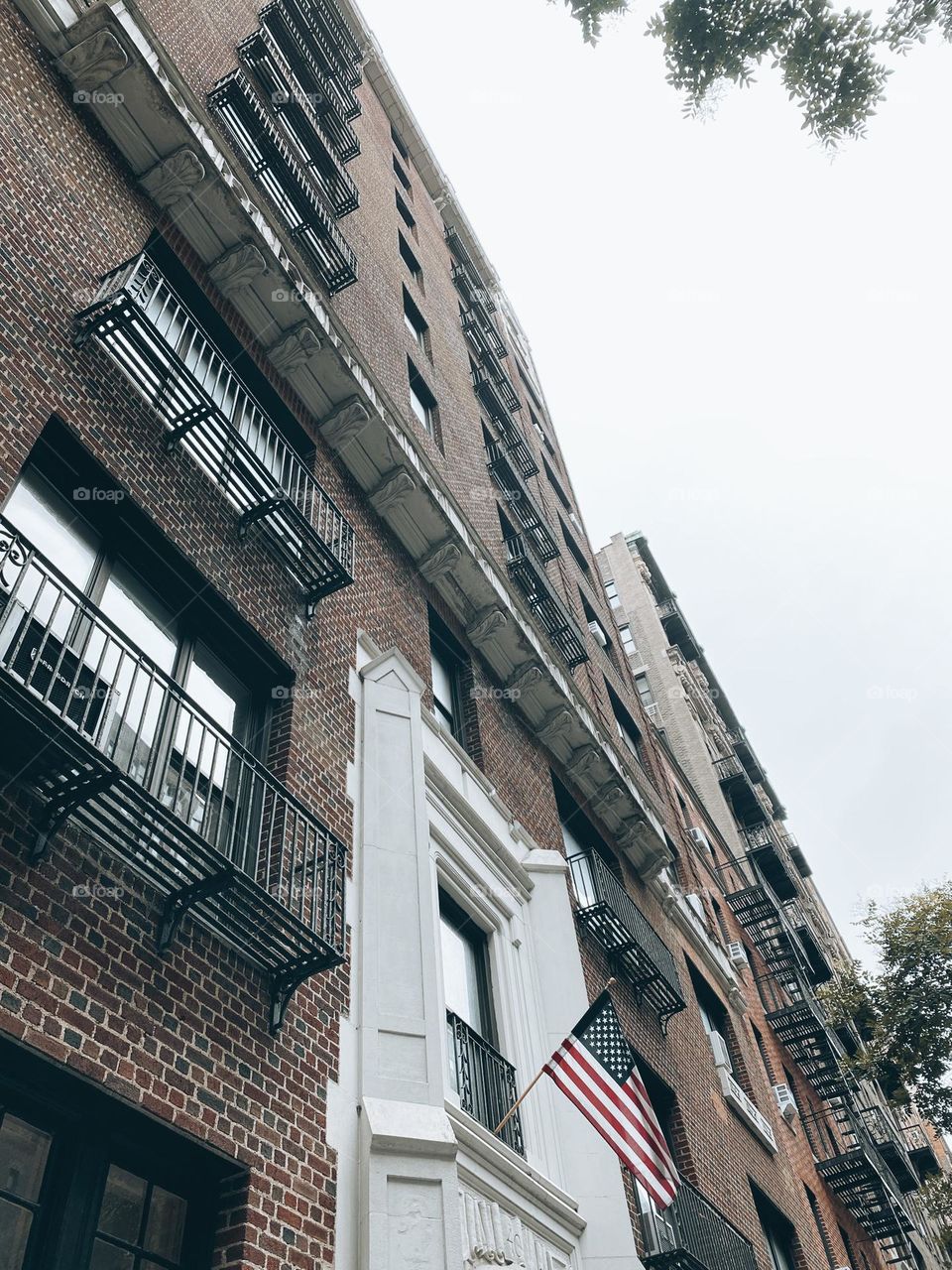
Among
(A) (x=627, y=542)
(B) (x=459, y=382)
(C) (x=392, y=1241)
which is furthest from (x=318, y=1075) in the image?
(A) (x=627, y=542)

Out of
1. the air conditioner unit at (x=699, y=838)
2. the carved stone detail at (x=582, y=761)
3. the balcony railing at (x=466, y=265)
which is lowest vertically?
the carved stone detail at (x=582, y=761)

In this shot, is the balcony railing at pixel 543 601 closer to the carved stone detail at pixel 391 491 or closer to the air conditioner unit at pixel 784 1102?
the carved stone detail at pixel 391 491

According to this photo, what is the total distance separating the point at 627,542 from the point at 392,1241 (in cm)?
5442

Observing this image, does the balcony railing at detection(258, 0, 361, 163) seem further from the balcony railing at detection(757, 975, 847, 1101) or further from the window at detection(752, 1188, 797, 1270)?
the balcony railing at detection(757, 975, 847, 1101)

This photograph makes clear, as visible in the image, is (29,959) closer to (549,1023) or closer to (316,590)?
(316,590)

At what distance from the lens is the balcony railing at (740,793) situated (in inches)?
1757

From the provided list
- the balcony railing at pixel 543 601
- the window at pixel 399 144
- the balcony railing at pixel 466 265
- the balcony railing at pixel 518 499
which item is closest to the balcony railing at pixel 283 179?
the balcony railing at pixel 543 601

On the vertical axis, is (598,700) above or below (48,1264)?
above

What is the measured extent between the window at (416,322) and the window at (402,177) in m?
7.49

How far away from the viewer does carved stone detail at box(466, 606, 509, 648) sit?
16.0 m

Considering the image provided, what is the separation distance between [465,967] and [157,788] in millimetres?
5658

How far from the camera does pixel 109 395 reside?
9188mm

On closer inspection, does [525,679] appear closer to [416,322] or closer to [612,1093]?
[612,1093]

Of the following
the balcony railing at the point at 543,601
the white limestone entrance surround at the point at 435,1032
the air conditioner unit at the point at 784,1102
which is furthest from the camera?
the air conditioner unit at the point at 784,1102
